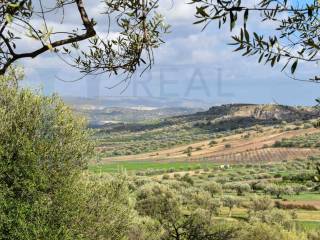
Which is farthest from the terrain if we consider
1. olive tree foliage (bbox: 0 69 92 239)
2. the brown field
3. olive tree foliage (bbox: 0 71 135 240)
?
olive tree foliage (bbox: 0 69 92 239)

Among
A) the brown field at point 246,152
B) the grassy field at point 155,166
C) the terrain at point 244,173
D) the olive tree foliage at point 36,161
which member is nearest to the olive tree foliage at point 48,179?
the olive tree foliage at point 36,161

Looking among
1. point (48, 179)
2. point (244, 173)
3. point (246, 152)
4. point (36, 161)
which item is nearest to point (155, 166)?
point (244, 173)

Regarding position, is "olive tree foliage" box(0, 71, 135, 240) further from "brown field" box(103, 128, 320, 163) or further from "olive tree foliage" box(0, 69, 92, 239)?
"brown field" box(103, 128, 320, 163)

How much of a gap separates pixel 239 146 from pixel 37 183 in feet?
564

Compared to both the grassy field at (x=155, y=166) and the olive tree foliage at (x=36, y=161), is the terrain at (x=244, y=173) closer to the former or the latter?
the grassy field at (x=155, y=166)

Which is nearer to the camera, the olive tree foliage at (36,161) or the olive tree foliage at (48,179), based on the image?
the olive tree foliage at (36,161)

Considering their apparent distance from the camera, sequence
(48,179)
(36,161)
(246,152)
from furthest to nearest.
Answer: (246,152) < (48,179) < (36,161)

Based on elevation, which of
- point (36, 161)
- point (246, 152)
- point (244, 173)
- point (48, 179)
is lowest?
point (246, 152)

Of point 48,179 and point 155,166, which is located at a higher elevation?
point 48,179

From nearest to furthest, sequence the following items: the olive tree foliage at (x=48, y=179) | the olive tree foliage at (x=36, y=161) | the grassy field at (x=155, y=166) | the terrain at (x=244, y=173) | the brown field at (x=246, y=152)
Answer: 1. the olive tree foliage at (x=36, y=161)
2. the olive tree foliage at (x=48, y=179)
3. the terrain at (x=244, y=173)
4. the grassy field at (x=155, y=166)
5. the brown field at (x=246, y=152)

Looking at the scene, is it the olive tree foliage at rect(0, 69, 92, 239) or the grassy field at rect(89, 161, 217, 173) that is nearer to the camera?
the olive tree foliage at rect(0, 69, 92, 239)

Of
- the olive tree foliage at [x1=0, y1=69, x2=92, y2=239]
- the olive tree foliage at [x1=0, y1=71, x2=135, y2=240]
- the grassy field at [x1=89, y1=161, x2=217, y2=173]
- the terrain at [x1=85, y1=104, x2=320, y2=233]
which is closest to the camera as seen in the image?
the olive tree foliage at [x1=0, y1=69, x2=92, y2=239]

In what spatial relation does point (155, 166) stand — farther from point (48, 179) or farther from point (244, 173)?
point (48, 179)

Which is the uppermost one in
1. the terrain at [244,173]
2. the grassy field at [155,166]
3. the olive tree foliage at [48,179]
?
the olive tree foliage at [48,179]
